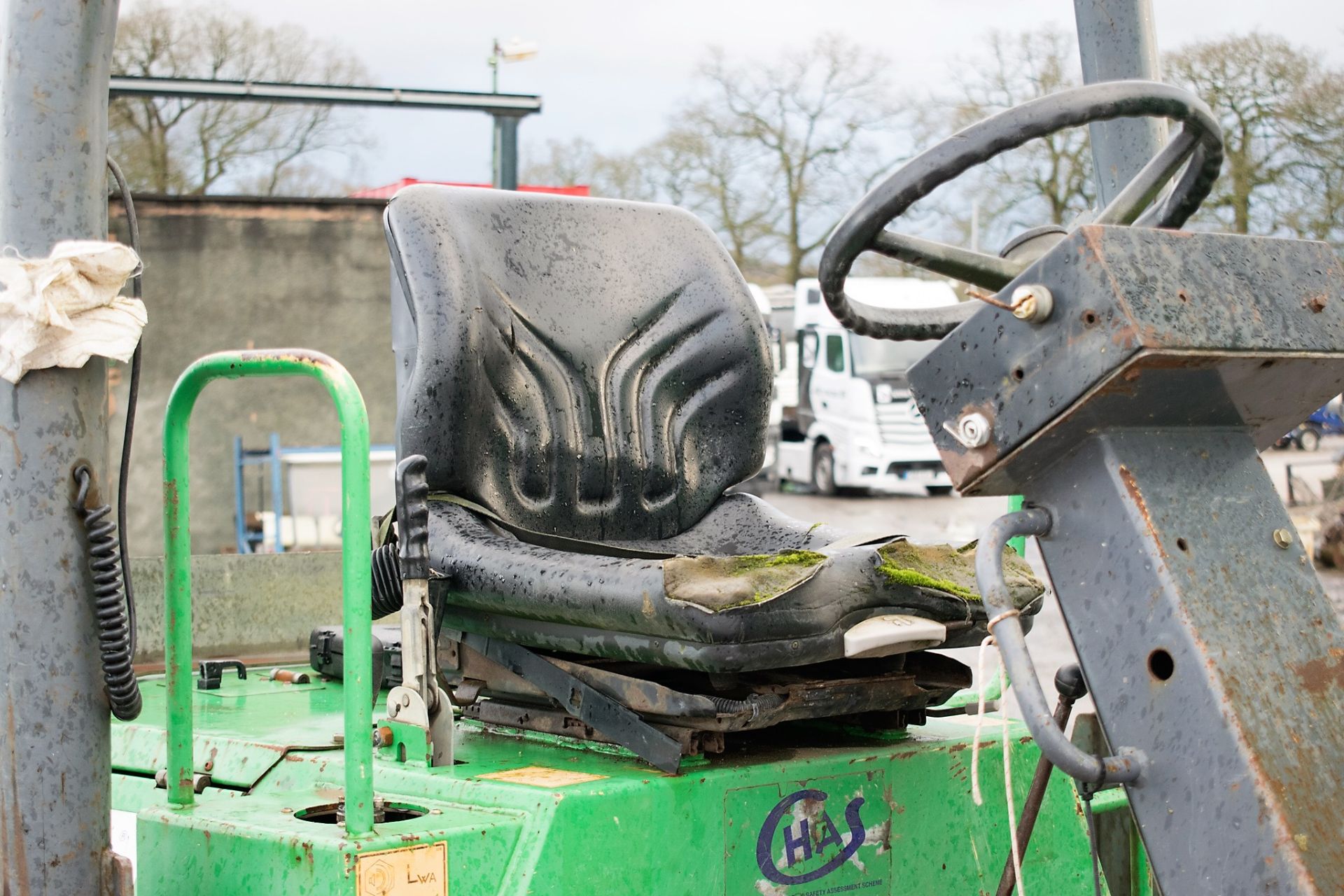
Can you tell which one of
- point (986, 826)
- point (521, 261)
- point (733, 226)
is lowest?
point (986, 826)

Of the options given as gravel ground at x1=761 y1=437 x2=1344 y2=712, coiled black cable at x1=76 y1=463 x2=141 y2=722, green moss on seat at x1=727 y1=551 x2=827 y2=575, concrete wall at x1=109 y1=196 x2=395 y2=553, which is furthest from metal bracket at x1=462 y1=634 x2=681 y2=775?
concrete wall at x1=109 y1=196 x2=395 y2=553

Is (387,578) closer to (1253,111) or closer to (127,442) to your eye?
(127,442)

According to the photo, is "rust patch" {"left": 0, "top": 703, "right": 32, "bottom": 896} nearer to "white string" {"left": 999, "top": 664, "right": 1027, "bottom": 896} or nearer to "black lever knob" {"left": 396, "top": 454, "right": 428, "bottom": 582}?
"black lever knob" {"left": 396, "top": 454, "right": 428, "bottom": 582}

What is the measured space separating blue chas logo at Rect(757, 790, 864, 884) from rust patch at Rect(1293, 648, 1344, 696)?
795 mm

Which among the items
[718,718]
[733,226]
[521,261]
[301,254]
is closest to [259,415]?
[301,254]

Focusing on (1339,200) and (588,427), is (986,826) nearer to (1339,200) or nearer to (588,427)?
(588,427)

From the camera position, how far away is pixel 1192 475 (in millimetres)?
1749

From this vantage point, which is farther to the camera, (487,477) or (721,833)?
(487,477)

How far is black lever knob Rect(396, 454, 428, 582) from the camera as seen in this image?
6.86 ft

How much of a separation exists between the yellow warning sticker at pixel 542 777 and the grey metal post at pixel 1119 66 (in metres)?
1.49

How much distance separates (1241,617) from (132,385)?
4.90 feet

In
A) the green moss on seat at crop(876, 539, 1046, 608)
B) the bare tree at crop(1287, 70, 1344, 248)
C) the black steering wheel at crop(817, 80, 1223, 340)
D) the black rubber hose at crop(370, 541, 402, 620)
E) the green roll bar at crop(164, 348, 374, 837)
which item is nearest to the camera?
the black steering wheel at crop(817, 80, 1223, 340)

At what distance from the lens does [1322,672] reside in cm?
169

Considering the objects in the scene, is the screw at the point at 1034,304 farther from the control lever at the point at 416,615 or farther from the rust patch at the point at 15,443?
the rust patch at the point at 15,443
